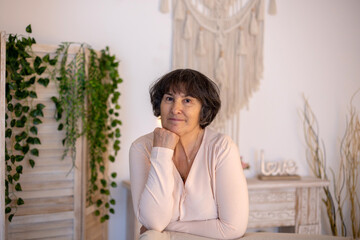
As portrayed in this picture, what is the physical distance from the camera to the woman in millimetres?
1548

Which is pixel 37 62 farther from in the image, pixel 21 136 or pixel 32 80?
pixel 21 136

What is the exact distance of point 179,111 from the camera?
1.65m

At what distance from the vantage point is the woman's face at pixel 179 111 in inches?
65.1

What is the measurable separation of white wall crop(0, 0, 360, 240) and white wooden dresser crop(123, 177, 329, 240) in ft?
1.19

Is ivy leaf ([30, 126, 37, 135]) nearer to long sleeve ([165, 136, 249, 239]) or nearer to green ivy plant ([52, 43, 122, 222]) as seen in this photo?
green ivy plant ([52, 43, 122, 222])

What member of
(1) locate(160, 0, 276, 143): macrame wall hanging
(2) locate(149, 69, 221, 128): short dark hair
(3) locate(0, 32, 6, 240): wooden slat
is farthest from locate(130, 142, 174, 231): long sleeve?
(1) locate(160, 0, 276, 143): macrame wall hanging

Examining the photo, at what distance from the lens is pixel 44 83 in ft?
8.47

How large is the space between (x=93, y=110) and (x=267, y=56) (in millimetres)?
1492

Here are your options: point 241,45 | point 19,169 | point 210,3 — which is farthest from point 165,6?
point 19,169

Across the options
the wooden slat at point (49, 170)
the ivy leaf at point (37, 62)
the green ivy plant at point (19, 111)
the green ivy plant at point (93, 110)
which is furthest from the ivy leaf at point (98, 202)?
the ivy leaf at point (37, 62)

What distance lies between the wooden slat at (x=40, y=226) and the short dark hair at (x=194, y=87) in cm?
139

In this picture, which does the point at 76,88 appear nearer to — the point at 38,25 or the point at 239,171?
the point at 38,25

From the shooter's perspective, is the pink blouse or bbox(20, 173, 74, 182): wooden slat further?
bbox(20, 173, 74, 182): wooden slat

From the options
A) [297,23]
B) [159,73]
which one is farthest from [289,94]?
[159,73]
